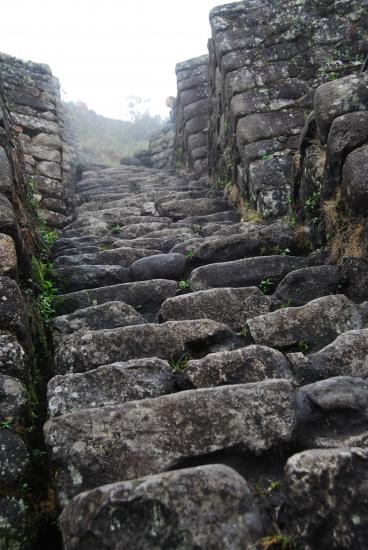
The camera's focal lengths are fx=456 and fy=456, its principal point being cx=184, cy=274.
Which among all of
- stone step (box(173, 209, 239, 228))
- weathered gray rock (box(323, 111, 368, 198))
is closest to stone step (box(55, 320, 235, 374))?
weathered gray rock (box(323, 111, 368, 198))

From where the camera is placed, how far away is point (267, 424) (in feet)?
5.43

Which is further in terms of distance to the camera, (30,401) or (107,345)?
(107,345)

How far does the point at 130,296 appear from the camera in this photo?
3201mm

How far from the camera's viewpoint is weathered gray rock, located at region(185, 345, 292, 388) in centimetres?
206

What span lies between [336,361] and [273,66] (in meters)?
4.78

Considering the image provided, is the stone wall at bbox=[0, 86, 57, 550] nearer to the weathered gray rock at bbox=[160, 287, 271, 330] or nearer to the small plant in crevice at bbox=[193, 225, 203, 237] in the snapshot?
the weathered gray rock at bbox=[160, 287, 271, 330]

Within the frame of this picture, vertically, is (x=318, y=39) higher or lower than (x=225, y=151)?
higher

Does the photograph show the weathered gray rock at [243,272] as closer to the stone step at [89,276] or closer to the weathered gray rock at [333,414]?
the stone step at [89,276]

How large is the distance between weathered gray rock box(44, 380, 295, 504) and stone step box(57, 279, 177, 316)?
1.43 m

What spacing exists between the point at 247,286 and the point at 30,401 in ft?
5.55

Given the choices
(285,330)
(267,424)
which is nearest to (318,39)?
(285,330)

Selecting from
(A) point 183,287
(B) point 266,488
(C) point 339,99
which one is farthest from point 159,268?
(B) point 266,488

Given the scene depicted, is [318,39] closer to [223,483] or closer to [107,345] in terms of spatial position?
[107,345]

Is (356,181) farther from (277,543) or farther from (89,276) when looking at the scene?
(277,543)
